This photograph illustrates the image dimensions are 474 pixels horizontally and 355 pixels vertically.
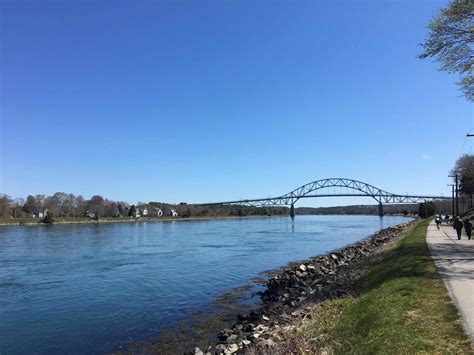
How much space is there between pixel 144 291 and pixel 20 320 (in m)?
6.30

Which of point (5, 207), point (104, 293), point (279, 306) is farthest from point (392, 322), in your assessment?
point (5, 207)

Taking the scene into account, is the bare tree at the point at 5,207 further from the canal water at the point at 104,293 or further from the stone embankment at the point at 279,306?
the stone embankment at the point at 279,306

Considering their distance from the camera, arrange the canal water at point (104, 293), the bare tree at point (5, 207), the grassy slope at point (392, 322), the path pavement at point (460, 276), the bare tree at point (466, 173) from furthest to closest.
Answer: the bare tree at point (5, 207), the bare tree at point (466, 173), the canal water at point (104, 293), the path pavement at point (460, 276), the grassy slope at point (392, 322)

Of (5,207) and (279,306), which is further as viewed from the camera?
(5,207)

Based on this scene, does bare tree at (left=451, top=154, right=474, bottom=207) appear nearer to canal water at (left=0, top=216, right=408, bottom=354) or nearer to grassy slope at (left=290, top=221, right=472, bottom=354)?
canal water at (left=0, top=216, right=408, bottom=354)

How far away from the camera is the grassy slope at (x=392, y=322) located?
6750 millimetres

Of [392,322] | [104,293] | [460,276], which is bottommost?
[104,293]

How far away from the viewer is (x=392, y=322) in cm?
796

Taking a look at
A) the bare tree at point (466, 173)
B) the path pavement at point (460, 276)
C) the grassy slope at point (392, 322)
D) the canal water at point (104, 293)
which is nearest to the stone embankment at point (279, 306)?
the grassy slope at point (392, 322)

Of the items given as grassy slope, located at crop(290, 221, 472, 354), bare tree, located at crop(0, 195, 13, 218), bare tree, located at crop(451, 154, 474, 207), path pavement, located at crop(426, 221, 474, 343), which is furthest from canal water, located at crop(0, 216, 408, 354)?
bare tree, located at crop(0, 195, 13, 218)

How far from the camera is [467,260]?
15.5m

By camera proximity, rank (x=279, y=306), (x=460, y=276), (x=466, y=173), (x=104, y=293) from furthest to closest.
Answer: (x=466, y=173), (x=104, y=293), (x=279, y=306), (x=460, y=276)

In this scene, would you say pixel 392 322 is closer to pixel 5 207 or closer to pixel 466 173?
pixel 466 173

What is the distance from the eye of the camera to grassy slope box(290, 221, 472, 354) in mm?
6750
